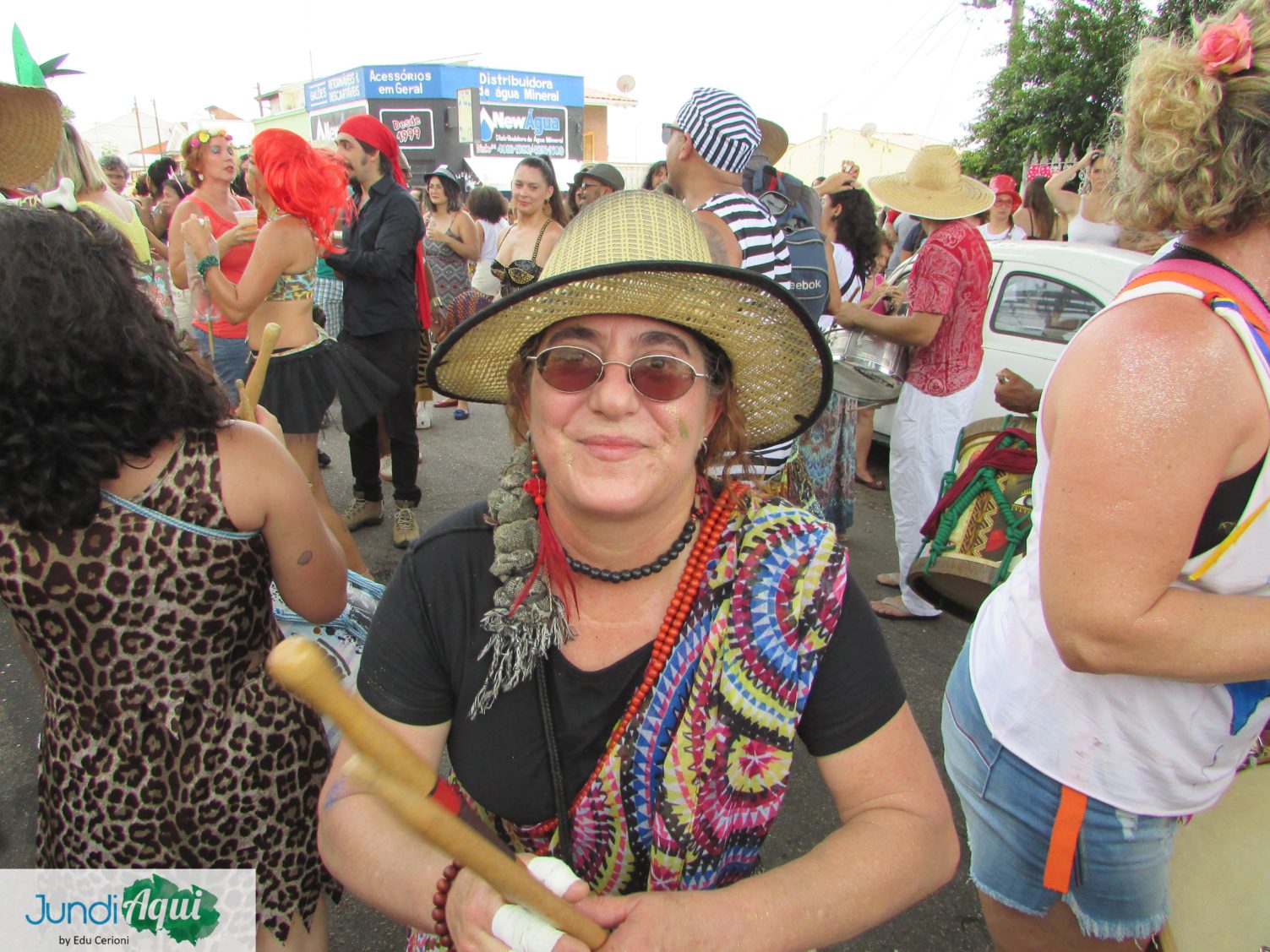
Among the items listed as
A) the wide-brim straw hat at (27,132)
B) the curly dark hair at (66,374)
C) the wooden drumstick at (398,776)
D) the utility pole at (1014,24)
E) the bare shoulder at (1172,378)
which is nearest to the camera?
the wooden drumstick at (398,776)

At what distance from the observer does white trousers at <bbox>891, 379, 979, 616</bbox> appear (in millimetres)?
3643

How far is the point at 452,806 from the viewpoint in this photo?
0.85 meters

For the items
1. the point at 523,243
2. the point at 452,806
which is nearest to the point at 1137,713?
the point at 452,806

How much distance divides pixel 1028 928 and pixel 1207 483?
37.7 inches

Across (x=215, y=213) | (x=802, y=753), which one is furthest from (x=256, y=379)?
(x=215, y=213)

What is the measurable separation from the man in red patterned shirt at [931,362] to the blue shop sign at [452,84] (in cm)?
2780

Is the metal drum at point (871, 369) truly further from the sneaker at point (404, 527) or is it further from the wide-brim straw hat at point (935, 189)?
the sneaker at point (404, 527)

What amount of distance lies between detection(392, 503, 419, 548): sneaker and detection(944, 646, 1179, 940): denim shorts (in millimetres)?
3517

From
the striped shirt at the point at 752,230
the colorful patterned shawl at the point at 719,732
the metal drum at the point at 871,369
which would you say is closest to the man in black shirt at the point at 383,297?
the striped shirt at the point at 752,230

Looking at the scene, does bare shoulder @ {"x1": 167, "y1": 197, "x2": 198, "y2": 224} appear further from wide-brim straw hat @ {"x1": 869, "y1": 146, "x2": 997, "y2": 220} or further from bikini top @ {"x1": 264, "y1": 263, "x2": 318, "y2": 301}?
wide-brim straw hat @ {"x1": 869, "y1": 146, "x2": 997, "y2": 220}

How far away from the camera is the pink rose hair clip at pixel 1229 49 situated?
112 cm

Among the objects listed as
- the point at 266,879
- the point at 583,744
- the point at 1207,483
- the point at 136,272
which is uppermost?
the point at 136,272

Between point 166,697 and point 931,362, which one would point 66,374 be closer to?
point 166,697

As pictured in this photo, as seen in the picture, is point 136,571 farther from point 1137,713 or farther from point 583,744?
point 1137,713
